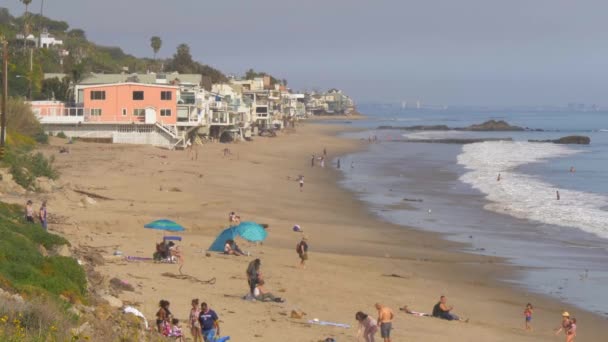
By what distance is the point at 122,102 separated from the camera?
66938mm

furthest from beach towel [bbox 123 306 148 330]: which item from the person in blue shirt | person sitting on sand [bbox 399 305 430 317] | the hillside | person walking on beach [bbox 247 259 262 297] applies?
the hillside

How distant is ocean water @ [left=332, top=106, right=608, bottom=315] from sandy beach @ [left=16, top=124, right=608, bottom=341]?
1.31 meters

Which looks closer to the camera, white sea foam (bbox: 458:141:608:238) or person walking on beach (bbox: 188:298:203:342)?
person walking on beach (bbox: 188:298:203:342)

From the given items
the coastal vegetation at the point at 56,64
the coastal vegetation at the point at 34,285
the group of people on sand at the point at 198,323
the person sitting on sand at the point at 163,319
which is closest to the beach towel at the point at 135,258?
the coastal vegetation at the point at 34,285

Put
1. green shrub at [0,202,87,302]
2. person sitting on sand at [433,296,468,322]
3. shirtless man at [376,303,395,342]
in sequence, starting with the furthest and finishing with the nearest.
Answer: person sitting on sand at [433,296,468,322] → shirtless man at [376,303,395,342] → green shrub at [0,202,87,302]

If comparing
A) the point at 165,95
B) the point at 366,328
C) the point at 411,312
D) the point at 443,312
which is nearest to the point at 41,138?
the point at 165,95

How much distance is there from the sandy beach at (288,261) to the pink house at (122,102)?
15.7m

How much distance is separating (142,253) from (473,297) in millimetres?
8580

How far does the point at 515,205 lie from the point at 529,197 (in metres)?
3.73

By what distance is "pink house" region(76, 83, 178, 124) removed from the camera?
66.6m

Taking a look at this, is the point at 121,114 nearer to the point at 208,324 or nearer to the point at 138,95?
the point at 138,95

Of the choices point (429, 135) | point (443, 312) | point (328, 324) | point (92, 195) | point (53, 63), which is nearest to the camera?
point (328, 324)

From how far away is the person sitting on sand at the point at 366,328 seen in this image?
1628cm

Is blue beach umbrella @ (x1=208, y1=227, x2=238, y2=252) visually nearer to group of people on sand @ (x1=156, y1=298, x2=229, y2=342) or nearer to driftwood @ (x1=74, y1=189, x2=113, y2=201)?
group of people on sand @ (x1=156, y1=298, x2=229, y2=342)
